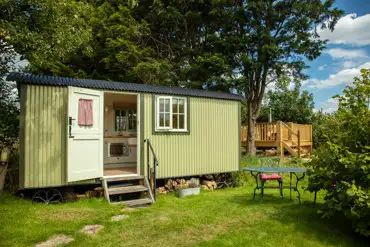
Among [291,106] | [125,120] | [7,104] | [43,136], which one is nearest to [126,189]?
[43,136]

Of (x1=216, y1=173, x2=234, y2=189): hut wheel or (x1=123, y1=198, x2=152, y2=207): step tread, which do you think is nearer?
(x1=123, y1=198, x2=152, y2=207): step tread

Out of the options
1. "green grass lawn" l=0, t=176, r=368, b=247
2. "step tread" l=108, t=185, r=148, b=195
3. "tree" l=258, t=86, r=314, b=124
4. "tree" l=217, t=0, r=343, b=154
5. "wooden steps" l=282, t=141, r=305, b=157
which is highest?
"tree" l=217, t=0, r=343, b=154

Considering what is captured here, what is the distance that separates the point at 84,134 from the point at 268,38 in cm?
930

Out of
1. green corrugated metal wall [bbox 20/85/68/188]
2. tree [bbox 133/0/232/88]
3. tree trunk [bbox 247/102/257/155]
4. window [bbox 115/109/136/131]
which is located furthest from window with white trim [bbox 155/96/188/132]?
tree trunk [bbox 247/102/257/155]

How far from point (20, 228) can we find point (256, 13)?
11.7 meters

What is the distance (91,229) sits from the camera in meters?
4.24

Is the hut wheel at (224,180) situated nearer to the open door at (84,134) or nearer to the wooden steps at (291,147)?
the open door at (84,134)

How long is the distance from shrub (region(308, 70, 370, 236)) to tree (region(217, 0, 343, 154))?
7475 mm

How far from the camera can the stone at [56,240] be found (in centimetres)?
368

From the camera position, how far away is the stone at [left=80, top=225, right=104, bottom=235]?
4.12 m

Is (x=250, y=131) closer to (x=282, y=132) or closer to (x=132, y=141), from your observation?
(x=282, y=132)

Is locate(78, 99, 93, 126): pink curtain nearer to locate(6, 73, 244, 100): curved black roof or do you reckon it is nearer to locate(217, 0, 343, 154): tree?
locate(6, 73, 244, 100): curved black roof

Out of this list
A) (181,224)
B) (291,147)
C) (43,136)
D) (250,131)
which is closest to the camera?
(181,224)

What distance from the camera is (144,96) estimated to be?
21.6 feet
